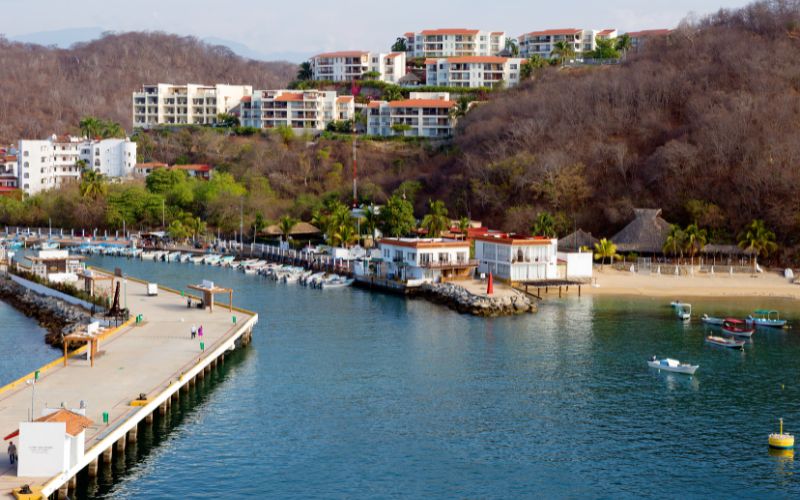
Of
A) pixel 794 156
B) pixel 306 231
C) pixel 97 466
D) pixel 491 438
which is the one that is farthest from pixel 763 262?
pixel 97 466

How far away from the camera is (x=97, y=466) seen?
34156mm

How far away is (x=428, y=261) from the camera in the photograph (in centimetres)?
7538

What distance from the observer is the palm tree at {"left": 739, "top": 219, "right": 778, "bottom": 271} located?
7931 cm

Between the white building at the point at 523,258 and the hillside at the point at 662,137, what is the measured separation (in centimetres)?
1659

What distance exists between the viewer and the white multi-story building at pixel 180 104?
14500 centimetres

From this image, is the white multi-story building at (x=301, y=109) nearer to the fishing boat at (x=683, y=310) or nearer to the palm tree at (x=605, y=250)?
the palm tree at (x=605, y=250)

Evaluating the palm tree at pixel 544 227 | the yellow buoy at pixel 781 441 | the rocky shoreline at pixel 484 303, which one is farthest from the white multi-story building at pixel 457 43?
the yellow buoy at pixel 781 441

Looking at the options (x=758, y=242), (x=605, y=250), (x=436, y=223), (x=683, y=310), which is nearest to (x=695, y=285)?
(x=758, y=242)

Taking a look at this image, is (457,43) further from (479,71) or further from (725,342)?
(725,342)

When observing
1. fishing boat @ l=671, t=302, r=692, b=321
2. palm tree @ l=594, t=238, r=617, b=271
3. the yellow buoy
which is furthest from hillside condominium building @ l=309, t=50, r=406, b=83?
the yellow buoy

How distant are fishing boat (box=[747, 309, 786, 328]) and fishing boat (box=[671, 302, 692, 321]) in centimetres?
335

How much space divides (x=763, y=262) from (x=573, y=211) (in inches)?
743

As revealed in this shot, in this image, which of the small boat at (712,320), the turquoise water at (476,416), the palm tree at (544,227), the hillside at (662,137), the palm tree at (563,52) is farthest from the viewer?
the palm tree at (563,52)

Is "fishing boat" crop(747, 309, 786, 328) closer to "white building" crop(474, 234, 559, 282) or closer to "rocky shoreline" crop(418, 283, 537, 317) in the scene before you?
"rocky shoreline" crop(418, 283, 537, 317)
